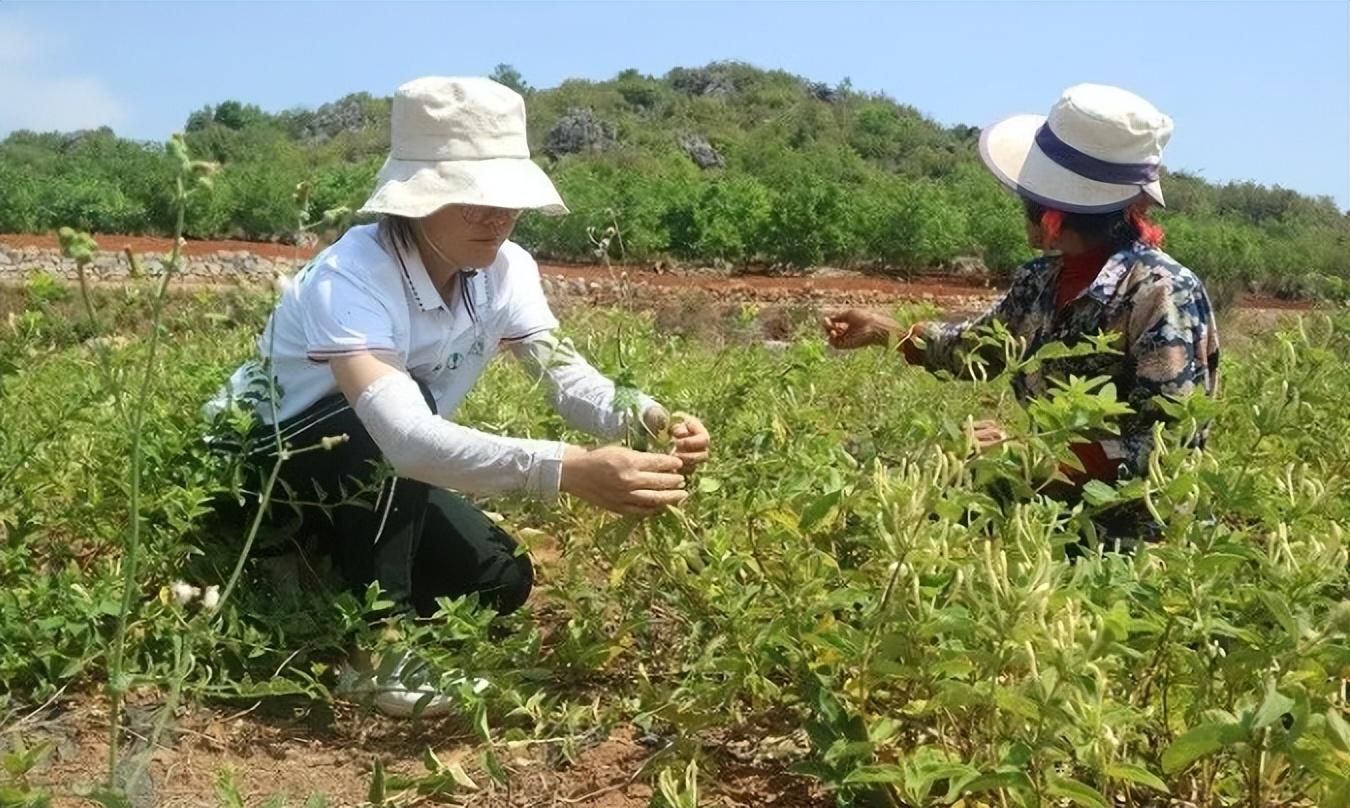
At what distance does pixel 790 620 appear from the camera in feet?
5.75

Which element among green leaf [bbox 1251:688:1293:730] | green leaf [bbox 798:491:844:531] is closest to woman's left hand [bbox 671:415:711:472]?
green leaf [bbox 798:491:844:531]

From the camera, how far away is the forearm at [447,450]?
80.2 inches

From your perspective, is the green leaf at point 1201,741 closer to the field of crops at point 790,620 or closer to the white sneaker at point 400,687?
the field of crops at point 790,620

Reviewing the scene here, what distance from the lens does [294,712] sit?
232 cm

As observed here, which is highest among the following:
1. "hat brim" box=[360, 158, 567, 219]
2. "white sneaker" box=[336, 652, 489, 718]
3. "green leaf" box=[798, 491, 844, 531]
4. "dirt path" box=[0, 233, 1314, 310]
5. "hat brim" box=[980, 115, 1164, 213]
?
"hat brim" box=[360, 158, 567, 219]

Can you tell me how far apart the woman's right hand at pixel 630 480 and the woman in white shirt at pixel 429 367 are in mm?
13

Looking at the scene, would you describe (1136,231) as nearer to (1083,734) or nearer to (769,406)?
(769,406)

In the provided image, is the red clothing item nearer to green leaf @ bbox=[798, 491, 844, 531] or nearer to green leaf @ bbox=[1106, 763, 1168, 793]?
green leaf @ bbox=[798, 491, 844, 531]

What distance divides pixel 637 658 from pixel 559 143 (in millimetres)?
38812

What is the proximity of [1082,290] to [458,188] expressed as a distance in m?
1.29

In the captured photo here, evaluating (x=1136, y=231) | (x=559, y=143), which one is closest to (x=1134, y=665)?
(x=1136, y=231)

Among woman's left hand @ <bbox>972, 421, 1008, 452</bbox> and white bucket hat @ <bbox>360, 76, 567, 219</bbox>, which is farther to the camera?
white bucket hat @ <bbox>360, 76, 567, 219</bbox>

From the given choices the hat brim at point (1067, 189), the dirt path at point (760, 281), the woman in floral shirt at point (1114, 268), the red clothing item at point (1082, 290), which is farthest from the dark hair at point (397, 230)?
the dirt path at point (760, 281)

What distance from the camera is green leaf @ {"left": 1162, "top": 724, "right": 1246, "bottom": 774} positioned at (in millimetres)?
1188
